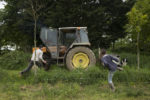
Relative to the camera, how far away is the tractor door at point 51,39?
8.45m

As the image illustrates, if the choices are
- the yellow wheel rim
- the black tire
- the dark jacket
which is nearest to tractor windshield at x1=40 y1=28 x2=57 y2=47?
the black tire

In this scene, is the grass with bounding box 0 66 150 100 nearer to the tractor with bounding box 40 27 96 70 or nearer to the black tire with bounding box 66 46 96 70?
the black tire with bounding box 66 46 96 70

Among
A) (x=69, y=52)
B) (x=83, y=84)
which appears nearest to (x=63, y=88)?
(x=83, y=84)

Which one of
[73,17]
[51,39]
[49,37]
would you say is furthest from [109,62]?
[73,17]

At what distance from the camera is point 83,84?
609cm

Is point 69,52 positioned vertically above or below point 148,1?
below

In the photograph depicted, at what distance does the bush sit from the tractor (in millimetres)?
1291

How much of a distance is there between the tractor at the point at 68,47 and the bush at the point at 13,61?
1291mm

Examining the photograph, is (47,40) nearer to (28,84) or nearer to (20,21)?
(28,84)

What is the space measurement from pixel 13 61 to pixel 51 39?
7.81 feet

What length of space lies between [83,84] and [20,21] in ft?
35.9

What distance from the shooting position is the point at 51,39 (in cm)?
863

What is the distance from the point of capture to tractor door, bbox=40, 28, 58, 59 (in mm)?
8445

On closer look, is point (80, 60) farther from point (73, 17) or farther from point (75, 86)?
point (73, 17)
